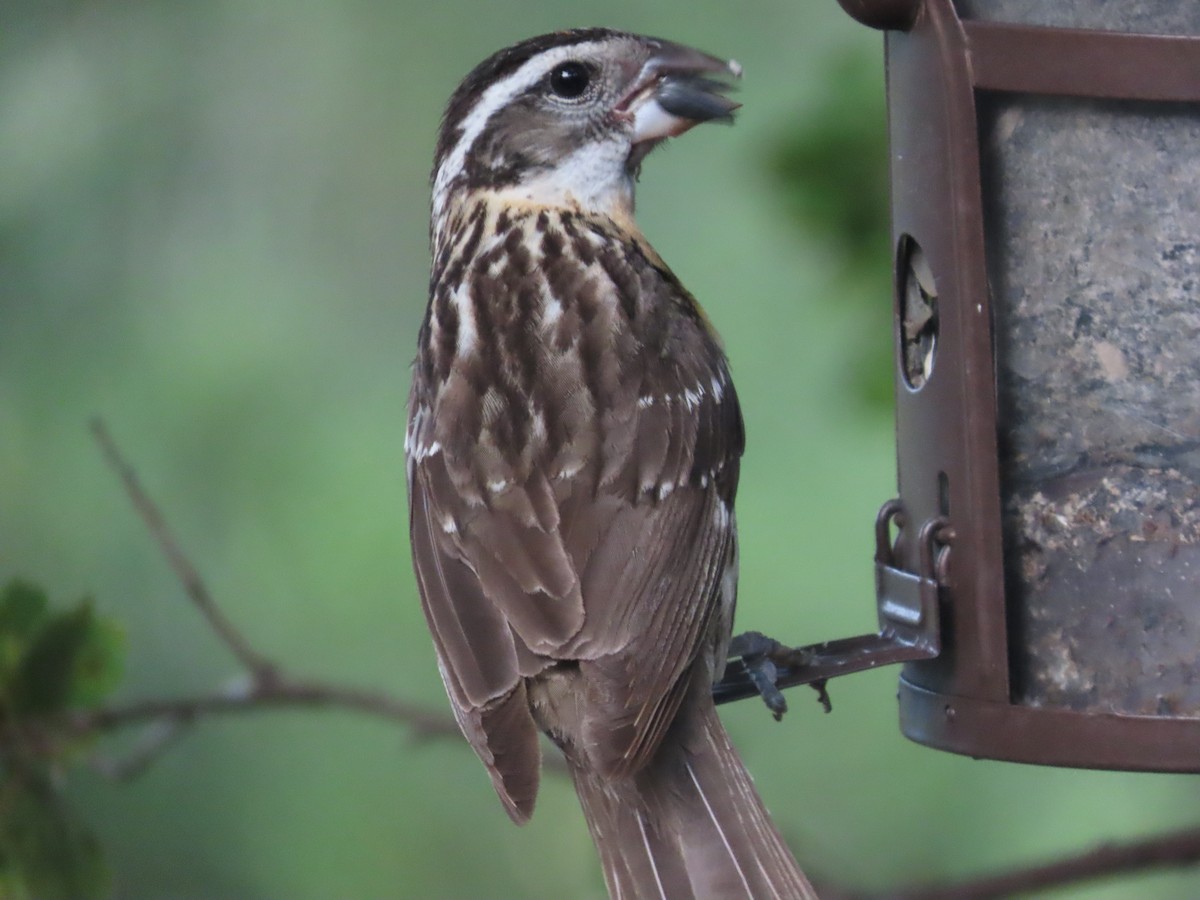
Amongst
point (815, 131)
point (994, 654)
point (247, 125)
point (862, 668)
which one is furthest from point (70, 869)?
point (247, 125)

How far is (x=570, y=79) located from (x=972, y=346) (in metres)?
1.17

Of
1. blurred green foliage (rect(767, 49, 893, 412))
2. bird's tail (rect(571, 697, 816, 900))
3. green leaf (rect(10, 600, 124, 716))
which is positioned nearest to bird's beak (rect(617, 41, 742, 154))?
blurred green foliage (rect(767, 49, 893, 412))

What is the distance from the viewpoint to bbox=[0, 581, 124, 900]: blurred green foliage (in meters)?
3.57

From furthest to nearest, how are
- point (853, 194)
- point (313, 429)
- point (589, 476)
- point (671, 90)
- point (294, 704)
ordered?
point (313, 429)
point (853, 194)
point (294, 704)
point (671, 90)
point (589, 476)

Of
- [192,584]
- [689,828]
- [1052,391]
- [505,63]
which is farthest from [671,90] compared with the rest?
[689,828]

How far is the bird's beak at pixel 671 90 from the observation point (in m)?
4.16

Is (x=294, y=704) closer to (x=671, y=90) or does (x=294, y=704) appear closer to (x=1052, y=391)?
(x=671, y=90)

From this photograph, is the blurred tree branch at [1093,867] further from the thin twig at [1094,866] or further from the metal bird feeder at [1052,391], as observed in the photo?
the metal bird feeder at [1052,391]

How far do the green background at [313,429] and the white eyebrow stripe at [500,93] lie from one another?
2.79 m

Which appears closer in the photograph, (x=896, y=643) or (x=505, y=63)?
(x=896, y=643)

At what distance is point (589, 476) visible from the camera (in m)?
3.70

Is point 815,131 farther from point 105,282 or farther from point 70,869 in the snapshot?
point 105,282

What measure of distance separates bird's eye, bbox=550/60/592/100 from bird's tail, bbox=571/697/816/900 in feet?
4.54

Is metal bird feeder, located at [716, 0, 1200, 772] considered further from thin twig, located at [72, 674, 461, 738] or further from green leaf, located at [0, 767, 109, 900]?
green leaf, located at [0, 767, 109, 900]
